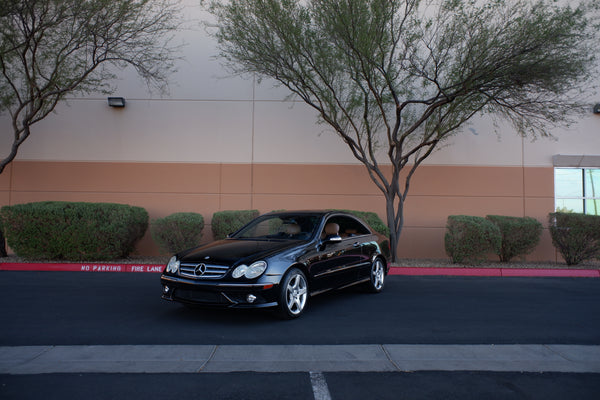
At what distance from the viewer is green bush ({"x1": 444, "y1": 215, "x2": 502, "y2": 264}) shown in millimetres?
11102

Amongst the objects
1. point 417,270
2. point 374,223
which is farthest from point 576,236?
point 374,223

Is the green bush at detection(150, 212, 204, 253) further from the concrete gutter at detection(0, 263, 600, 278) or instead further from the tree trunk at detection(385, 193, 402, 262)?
the tree trunk at detection(385, 193, 402, 262)

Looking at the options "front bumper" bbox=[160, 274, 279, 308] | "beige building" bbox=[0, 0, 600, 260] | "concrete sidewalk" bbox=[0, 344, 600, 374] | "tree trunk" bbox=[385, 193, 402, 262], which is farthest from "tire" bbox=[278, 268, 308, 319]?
"beige building" bbox=[0, 0, 600, 260]

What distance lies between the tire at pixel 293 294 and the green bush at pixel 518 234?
7.43 metres

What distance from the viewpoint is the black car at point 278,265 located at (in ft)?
18.2

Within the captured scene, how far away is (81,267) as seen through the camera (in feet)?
34.9

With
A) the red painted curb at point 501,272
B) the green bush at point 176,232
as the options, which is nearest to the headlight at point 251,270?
the red painted curb at point 501,272

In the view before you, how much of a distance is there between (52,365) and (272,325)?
242 cm

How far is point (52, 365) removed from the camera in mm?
4172

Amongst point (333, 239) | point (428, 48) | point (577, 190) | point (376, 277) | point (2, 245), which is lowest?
point (376, 277)

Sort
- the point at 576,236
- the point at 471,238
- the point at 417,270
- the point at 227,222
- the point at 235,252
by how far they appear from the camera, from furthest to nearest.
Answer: the point at 227,222
the point at 576,236
the point at 471,238
the point at 417,270
the point at 235,252

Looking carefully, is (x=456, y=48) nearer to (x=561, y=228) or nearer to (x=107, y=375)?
(x=561, y=228)

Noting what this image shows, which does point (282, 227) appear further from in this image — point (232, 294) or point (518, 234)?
point (518, 234)

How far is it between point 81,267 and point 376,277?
698 cm
